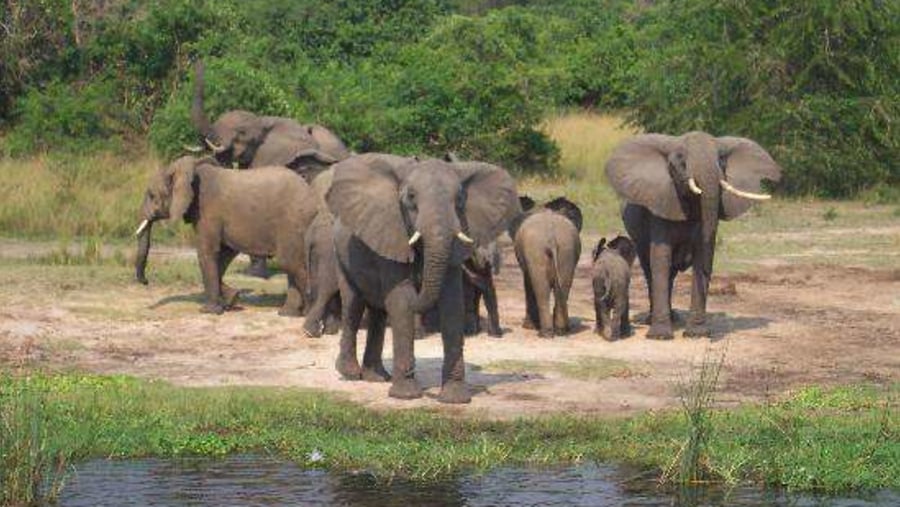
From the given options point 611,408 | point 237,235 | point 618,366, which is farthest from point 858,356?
point 237,235

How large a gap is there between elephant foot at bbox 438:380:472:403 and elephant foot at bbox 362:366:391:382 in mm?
874

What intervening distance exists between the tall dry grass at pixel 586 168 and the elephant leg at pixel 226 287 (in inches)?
289

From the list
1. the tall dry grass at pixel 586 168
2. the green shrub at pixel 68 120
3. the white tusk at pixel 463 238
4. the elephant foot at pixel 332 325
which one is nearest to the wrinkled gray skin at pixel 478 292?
the elephant foot at pixel 332 325

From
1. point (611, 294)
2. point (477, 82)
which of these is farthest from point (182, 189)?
point (477, 82)

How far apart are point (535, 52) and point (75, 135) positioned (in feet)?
29.1

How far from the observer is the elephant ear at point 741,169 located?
1680cm

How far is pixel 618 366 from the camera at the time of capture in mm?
15125

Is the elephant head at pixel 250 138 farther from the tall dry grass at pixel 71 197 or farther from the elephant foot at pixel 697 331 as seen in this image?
the elephant foot at pixel 697 331

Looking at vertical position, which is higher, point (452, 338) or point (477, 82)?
point (477, 82)

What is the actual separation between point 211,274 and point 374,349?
396 cm

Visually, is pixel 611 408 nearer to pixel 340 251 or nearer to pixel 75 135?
pixel 340 251

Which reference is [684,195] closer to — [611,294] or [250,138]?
[611,294]

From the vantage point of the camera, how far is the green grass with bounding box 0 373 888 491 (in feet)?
38.1

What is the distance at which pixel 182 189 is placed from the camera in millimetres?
17953
